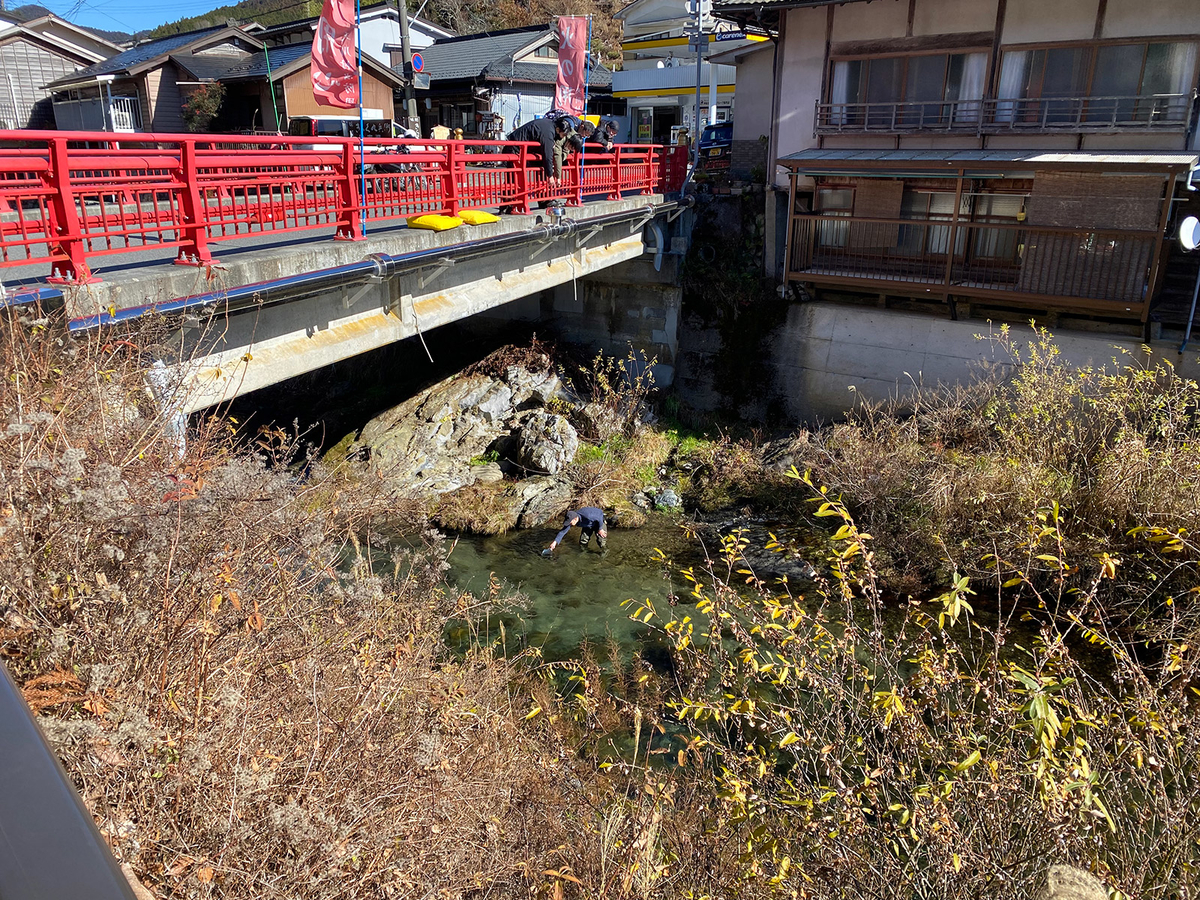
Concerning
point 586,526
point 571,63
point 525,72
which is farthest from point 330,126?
point 586,526

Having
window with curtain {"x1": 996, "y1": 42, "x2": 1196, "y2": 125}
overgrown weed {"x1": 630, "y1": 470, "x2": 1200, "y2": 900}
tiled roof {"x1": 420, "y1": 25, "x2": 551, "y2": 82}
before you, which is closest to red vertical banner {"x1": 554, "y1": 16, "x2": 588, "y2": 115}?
window with curtain {"x1": 996, "y1": 42, "x2": 1196, "y2": 125}

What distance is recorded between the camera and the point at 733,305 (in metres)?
17.7

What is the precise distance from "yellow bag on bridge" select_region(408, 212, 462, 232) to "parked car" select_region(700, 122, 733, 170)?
11.6m

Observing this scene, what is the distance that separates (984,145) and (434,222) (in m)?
11.1

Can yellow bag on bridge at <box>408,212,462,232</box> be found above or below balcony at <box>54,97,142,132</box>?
below

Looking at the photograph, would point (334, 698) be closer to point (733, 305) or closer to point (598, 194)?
point (598, 194)

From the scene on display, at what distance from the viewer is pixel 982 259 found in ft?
50.6

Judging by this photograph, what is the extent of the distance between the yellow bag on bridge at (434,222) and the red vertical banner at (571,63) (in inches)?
257

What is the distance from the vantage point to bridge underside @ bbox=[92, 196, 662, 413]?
23.2ft

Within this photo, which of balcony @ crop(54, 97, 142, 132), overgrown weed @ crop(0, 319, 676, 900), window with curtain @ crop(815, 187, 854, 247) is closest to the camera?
overgrown weed @ crop(0, 319, 676, 900)

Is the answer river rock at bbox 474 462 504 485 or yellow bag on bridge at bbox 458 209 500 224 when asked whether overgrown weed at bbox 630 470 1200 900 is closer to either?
yellow bag on bridge at bbox 458 209 500 224

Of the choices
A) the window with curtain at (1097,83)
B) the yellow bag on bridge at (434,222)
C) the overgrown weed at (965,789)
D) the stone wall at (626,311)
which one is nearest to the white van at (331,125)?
the stone wall at (626,311)

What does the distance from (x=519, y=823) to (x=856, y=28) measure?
53.7 feet

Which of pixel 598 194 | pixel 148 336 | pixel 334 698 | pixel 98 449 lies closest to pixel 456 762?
pixel 334 698
